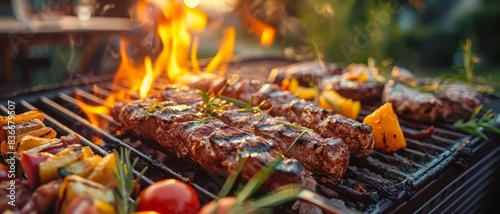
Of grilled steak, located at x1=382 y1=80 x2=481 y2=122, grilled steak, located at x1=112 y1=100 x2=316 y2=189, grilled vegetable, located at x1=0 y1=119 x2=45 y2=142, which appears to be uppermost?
grilled steak, located at x1=382 y1=80 x2=481 y2=122

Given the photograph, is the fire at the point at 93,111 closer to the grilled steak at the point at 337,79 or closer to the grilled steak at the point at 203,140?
the grilled steak at the point at 203,140

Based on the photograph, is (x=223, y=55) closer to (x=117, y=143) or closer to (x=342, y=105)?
(x=342, y=105)

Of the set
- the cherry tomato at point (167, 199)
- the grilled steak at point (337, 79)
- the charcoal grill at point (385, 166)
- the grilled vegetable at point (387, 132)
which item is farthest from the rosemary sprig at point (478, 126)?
the cherry tomato at point (167, 199)

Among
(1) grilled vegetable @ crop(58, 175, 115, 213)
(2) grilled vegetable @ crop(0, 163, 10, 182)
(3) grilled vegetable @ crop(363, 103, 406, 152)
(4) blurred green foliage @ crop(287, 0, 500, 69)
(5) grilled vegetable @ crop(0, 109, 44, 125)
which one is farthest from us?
(4) blurred green foliage @ crop(287, 0, 500, 69)

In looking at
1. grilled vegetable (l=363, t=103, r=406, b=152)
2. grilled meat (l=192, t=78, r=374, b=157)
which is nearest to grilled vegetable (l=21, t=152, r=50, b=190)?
grilled meat (l=192, t=78, r=374, b=157)

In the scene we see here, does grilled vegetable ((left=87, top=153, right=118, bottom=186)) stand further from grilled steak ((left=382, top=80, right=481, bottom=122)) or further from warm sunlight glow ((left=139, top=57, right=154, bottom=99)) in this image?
grilled steak ((left=382, top=80, right=481, bottom=122))

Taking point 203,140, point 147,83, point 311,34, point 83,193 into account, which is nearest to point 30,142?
point 83,193
